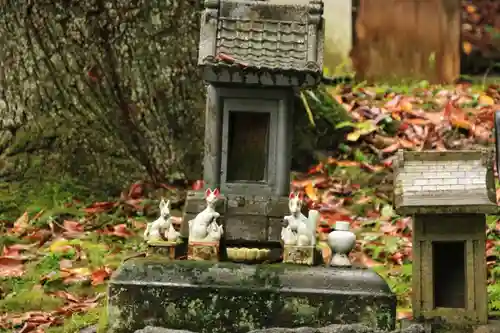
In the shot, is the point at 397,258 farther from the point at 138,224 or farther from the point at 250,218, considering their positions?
the point at 138,224

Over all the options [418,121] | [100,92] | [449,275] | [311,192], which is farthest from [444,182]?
[418,121]

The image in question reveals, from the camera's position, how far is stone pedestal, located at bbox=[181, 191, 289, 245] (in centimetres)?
430

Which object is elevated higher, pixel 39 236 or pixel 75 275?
pixel 39 236

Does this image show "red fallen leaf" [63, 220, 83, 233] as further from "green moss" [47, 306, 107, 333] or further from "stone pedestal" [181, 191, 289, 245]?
"stone pedestal" [181, 191, 289, 245]

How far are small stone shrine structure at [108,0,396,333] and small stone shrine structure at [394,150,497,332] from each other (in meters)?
0.30

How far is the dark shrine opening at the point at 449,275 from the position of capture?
416 centimetres

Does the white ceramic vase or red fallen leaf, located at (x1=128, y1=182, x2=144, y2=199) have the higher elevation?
red fallen leaf, located at (x1=128, y1=182, x2=144, y2=199)

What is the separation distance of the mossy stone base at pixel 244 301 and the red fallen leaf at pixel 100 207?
2.10 metres

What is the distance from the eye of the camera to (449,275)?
4.22 metres

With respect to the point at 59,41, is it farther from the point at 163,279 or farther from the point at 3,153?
the point at 163,279

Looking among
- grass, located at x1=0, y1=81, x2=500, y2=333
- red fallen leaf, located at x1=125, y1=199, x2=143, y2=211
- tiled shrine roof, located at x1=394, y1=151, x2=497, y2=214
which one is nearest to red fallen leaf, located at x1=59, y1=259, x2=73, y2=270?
grass, located at x1=0, y1=81, x2=500, y2=333

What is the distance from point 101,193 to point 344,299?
9.19 ft

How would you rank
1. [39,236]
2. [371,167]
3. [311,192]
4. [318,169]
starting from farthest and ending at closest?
[318,169] → [371,167] → [311,192] → [39,236]

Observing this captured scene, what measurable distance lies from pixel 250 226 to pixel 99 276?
1129mm
